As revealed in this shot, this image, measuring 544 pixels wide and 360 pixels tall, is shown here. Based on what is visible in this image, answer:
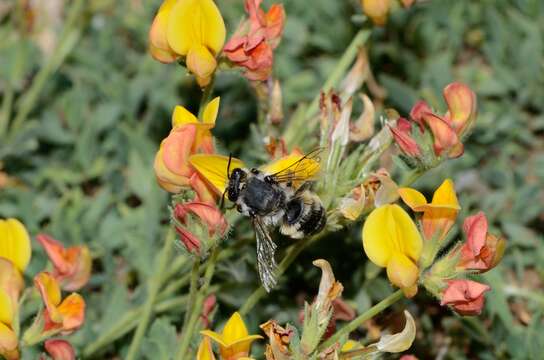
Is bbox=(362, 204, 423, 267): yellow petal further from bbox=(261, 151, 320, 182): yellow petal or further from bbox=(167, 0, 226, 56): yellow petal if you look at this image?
bbox=(167, 0, 226, 56): yellow petal

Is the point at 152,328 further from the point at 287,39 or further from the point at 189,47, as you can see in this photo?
the point at 287,39

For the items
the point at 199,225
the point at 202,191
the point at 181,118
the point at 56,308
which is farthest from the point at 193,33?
the point at 56,308

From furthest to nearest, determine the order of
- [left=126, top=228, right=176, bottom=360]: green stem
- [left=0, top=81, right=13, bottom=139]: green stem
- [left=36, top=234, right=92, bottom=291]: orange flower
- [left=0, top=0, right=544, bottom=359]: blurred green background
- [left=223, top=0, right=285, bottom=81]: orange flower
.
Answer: [left=0, top=81, right=13, bottom=139]: green stem → [left=0, top=0, right=544, bottom=359]: blurred green background → [left=36, top=234, right=92, bottom=291]: orange flower → [left=126, top=228, right=176, bottom=360]: green stem → [left=223, top=0, right=285, bottom=81]: orange flower

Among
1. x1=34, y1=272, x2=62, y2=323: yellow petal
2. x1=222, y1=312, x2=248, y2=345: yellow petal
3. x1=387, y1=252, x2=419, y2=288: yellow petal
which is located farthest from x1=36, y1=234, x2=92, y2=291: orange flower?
x1=387, y1=252, x2=419, y2=288: yellow petal

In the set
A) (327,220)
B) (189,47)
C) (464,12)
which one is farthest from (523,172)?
(189,47)

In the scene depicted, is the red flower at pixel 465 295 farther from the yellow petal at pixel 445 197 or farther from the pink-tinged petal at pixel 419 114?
the pink-tinged petal at pixel 419 114

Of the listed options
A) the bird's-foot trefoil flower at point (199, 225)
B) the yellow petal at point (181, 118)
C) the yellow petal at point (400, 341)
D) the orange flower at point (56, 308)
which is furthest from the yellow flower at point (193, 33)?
the yellow petal at point (400, 341)
